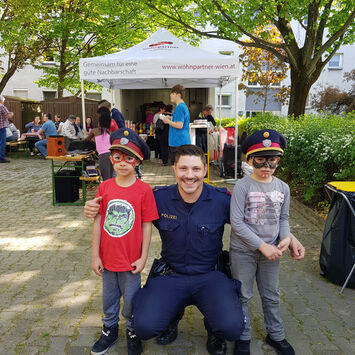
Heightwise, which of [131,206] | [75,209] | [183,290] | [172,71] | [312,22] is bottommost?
[75,209]

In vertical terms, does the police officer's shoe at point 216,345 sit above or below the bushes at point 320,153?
below

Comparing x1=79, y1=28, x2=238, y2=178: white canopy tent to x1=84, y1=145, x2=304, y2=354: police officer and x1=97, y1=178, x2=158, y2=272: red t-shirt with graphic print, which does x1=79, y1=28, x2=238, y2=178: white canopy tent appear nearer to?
x1=84, y1=145, x2=304, y2=354: police officer

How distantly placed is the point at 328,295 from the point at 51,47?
18992 millimetres

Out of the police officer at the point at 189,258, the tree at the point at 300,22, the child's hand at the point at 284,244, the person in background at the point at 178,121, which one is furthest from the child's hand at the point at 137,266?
the tree at the point at 300,22

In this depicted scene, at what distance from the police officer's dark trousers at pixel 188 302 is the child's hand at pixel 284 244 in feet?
1.40

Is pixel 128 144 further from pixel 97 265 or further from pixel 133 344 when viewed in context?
pixel 133 344

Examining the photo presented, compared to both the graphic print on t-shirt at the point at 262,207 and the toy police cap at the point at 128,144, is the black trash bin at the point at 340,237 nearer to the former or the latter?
the graphic print on t-shirt at the point at 262,207

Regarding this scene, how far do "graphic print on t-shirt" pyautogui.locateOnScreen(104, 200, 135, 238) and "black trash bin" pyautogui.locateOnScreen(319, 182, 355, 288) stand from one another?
2093mm

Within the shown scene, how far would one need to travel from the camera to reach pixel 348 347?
9.21 ft

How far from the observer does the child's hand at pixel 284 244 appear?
2.62 m

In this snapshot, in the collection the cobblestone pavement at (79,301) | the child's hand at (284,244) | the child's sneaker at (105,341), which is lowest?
the cobblestone pavement at (79,301)

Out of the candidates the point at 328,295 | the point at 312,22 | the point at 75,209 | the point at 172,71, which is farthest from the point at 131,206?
the point at 312,22

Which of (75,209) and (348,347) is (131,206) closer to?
(348,347)

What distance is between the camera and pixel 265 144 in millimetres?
2646
